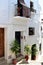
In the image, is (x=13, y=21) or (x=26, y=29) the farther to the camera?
(x=26, y=29)

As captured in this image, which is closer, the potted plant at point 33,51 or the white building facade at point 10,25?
the white building facade at point 10,25

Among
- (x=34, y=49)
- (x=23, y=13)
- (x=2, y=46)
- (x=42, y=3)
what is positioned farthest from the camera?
(x=42, y=3)

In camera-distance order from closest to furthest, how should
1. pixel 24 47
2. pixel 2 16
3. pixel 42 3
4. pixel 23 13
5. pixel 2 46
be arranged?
1. pixel 2 16
2. pixel 2 46
3. pixel 23 13
4. pixel 24 47
5. pixel 42 3

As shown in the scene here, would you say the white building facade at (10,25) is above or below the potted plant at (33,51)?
above

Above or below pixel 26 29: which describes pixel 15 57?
below

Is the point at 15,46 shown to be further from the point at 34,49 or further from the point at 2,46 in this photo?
the point at 34,49

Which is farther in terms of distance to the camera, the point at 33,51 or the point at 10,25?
the point at 33,51

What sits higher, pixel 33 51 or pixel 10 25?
pixel 10 25

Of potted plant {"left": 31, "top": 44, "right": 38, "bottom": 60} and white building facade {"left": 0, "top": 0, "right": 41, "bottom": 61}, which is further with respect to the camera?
potted plant {"left": 31, "top": 44, "right": 38, "bottom": 60}

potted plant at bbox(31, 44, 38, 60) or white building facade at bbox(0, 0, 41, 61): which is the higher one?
white building facade at bbox(0, 0, 41, 61)

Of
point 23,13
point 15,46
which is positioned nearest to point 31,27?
point 23,13

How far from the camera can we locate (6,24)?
1141 centimetres

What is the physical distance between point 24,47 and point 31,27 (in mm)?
2753

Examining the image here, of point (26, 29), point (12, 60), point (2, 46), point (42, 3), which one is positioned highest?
point (42, 3)
